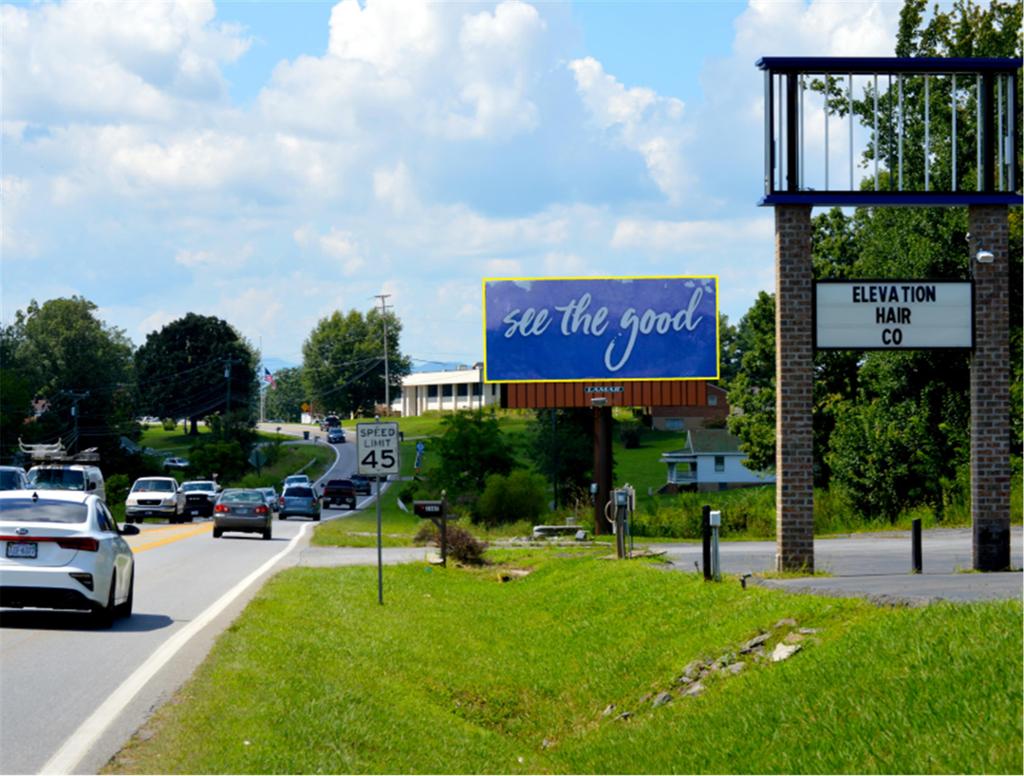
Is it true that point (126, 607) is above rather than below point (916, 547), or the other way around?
below

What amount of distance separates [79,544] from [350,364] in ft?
545

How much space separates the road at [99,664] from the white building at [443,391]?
14784 centimetres

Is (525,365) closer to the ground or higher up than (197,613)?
higher up

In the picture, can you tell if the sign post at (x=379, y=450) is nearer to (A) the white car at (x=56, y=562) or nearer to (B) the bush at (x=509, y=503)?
(A) the white car at (x=56, y=562)

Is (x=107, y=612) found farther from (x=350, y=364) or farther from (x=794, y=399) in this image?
(x=350, y=364)

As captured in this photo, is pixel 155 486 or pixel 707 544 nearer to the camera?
pixel 707 544

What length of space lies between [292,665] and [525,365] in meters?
36.6

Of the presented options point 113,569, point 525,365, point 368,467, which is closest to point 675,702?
point 113,569

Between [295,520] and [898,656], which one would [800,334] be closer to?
[898,656]

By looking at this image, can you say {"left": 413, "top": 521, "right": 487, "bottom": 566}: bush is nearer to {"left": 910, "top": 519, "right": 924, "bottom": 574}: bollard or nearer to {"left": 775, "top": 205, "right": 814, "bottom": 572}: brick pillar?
{"left": 775, "top": 205, "right": 814, "bottom": 572}: brick pillar

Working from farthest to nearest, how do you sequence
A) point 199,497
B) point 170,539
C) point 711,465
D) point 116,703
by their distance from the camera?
point 711,465 → point 199,497 → point 170,539 → point 116,703

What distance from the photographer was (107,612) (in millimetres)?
18062

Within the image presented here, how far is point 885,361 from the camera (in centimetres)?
5241

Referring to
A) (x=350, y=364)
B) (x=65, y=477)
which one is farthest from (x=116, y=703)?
(x=350, y=364)
